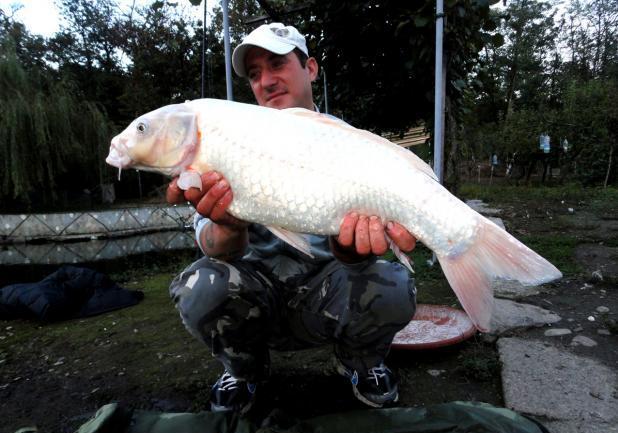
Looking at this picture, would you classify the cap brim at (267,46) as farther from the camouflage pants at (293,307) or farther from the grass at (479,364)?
the grass at (479,364)

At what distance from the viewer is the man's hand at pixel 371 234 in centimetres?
130

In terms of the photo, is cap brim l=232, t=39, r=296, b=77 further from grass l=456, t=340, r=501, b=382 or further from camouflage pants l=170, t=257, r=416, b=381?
grass l=456, t=340, r=501, b=382

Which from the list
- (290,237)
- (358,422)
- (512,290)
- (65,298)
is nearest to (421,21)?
(512,290)

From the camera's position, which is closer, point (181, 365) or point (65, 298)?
point (181, 365)

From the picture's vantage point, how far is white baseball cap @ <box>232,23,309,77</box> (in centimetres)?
184

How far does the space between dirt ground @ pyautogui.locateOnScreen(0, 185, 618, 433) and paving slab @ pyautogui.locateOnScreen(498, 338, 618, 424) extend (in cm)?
8

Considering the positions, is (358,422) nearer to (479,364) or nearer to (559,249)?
(479,364)

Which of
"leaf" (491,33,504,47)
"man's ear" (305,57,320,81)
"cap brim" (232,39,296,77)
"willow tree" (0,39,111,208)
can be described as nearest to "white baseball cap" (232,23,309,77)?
"cap brim" (232,39,296,77)

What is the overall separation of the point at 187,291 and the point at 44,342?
1.90 metres

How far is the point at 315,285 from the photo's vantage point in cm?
173

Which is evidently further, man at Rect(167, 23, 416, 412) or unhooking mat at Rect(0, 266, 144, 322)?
unhooking mat at Rect(0, 266, 144, 322)

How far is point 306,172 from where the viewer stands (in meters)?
1.32

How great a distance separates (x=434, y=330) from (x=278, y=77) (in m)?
1.63

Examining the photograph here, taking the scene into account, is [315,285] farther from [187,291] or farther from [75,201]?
[75,201]
